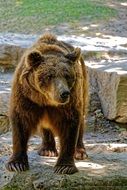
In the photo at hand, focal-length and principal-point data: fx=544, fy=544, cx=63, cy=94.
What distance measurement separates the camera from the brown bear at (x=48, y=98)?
4906mm

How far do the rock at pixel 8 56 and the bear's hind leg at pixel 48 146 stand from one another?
6.68 meters

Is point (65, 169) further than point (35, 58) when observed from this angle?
Yes

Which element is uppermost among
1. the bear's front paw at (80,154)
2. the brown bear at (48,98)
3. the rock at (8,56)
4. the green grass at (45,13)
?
the green grass at (45,13)

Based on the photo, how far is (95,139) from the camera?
29.6 ft

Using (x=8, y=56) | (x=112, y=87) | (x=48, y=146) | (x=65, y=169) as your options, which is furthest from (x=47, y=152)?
(x=8, y=56)

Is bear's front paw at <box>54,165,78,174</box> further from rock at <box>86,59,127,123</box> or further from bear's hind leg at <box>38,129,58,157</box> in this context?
rock at <box>86,59,127,123</box>

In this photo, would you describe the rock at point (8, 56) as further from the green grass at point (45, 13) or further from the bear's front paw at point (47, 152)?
the bear's front paw at point (47, 152)

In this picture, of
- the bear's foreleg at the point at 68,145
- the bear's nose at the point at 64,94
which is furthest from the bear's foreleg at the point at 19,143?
the bear's nose at the point at 64,94

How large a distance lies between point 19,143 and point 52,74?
40.3 inches

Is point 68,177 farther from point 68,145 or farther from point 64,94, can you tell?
point 64,94

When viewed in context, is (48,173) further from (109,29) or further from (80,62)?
(109,29)

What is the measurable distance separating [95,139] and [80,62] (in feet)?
10.6

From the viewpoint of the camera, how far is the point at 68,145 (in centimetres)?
545

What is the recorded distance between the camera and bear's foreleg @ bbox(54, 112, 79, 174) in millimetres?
5387
